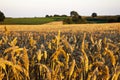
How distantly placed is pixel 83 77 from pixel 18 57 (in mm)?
756

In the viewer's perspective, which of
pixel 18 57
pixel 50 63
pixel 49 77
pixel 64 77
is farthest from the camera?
pixel 18 57

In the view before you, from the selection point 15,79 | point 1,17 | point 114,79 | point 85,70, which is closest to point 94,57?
point 85,70

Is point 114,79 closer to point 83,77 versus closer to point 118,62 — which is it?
point 83,77

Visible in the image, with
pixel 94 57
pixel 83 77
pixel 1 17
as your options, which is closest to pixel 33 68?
pixel 83 77

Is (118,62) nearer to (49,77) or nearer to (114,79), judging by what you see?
(114,79)

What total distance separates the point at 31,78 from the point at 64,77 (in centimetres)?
29

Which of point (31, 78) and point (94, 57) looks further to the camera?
point (94, 57)

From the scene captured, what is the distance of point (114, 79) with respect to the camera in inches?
103

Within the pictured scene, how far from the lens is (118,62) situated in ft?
10.7

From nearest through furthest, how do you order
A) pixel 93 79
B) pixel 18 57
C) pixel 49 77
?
pixel 49 77
pixel 93 79
pixel 18 57

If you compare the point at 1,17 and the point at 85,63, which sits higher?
the point at 85,63

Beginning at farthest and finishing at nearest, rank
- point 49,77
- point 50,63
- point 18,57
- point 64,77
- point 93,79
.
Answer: point 18,57, point 50,63, point 64,77, point 93,79, point 49,77

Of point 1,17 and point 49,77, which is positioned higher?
point 49,77

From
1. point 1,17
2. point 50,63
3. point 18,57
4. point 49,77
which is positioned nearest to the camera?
point 49,77
